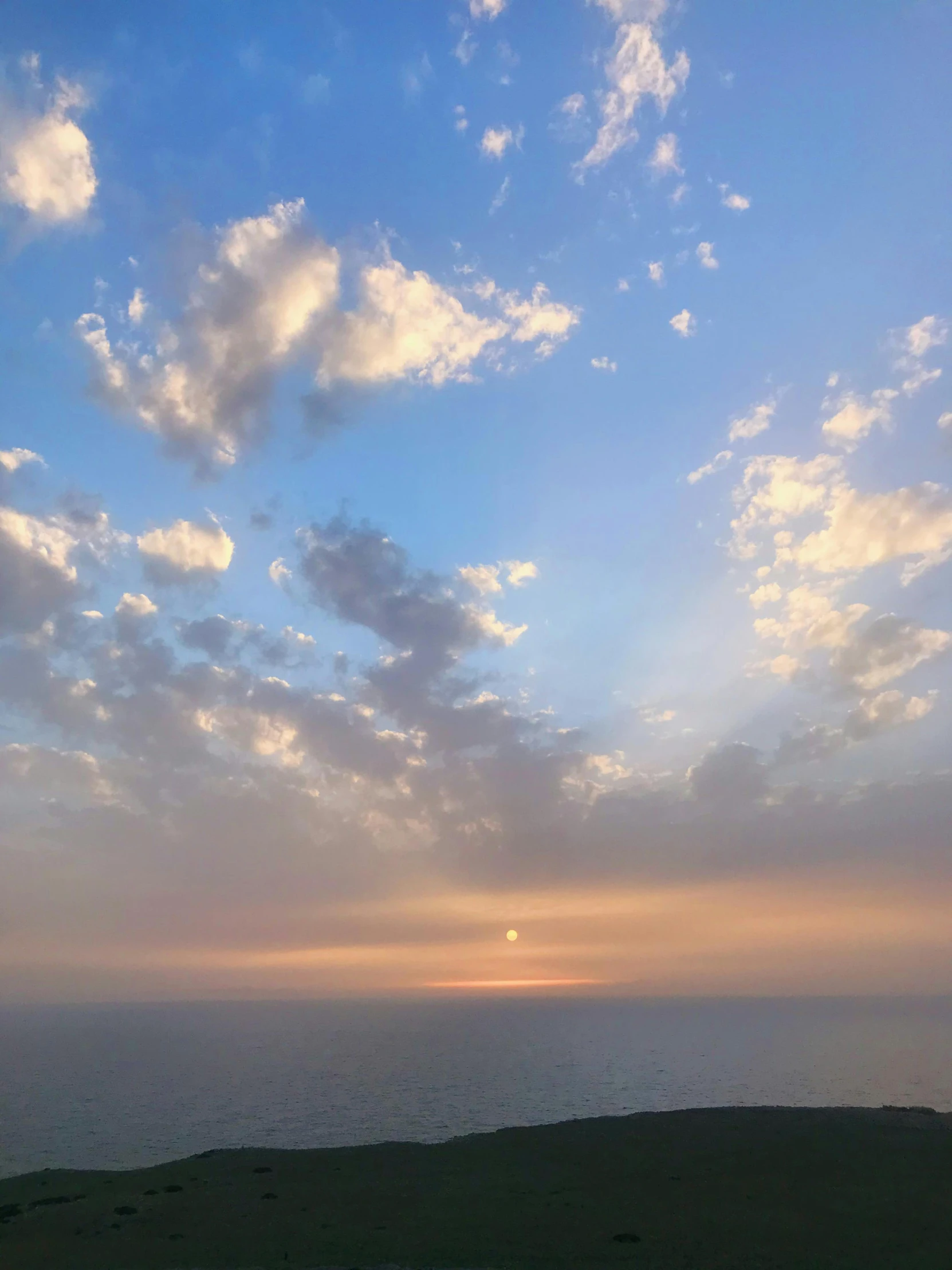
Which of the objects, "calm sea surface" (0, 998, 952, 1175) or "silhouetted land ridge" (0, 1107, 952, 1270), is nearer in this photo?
"silhouetted land ridge" (0, 1107, 952, 1270)

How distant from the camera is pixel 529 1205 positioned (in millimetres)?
38844

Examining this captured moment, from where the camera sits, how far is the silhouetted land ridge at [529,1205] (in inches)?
1275

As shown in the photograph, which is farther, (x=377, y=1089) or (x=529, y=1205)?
(x=377, y=1089)

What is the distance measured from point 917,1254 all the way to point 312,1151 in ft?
136

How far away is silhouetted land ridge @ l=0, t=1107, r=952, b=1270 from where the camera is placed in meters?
32.4

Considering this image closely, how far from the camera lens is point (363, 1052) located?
6644 inches

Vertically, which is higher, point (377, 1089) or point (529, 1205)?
point (377, 1089)

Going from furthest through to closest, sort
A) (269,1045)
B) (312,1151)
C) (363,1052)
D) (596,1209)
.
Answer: (269,1045), (363,1052), (312,1151), (596,1209)

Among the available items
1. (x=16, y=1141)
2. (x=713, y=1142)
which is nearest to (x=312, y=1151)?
(x=713, y=1142)

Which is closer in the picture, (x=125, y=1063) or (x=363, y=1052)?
(x=125, y=1063)

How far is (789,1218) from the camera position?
1393 inches

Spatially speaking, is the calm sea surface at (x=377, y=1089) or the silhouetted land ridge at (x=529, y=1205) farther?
the calm sea surface at (x=377, y=1089)

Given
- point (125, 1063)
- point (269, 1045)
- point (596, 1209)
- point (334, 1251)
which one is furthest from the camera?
point (269, 1045)

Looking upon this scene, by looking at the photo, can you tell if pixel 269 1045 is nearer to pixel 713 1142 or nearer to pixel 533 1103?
pixel 533 1103
